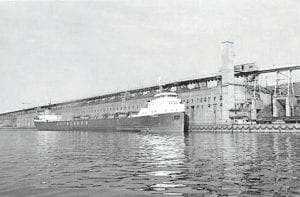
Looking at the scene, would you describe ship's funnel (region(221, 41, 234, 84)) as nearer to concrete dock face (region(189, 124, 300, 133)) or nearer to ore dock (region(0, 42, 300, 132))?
ore dock (region(0, 42, 300, 132))

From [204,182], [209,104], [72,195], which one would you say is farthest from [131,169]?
[209,104]

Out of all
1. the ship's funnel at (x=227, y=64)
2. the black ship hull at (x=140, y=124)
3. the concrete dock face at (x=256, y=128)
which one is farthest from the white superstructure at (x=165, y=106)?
the ship's funnel at (x=227, y=64)

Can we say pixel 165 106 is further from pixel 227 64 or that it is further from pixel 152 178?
pixel 152 178

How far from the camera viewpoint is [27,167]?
55.7 feet

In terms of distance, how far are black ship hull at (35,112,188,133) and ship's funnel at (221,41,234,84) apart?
21.6m

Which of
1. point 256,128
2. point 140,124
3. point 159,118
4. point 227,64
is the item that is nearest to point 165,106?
point 159,118

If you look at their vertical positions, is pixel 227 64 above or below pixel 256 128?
above

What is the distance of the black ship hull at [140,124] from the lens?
62125 millimetres

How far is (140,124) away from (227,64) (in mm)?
→ 26407

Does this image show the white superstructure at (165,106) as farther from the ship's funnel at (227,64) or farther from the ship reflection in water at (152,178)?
the ship reflection in water at (152,178)

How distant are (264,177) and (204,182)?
2.60 metres

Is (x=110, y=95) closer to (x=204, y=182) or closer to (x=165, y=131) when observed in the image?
(x=165, y=131)

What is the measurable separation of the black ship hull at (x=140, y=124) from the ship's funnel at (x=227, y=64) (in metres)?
21.6

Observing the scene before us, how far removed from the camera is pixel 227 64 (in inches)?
3174
